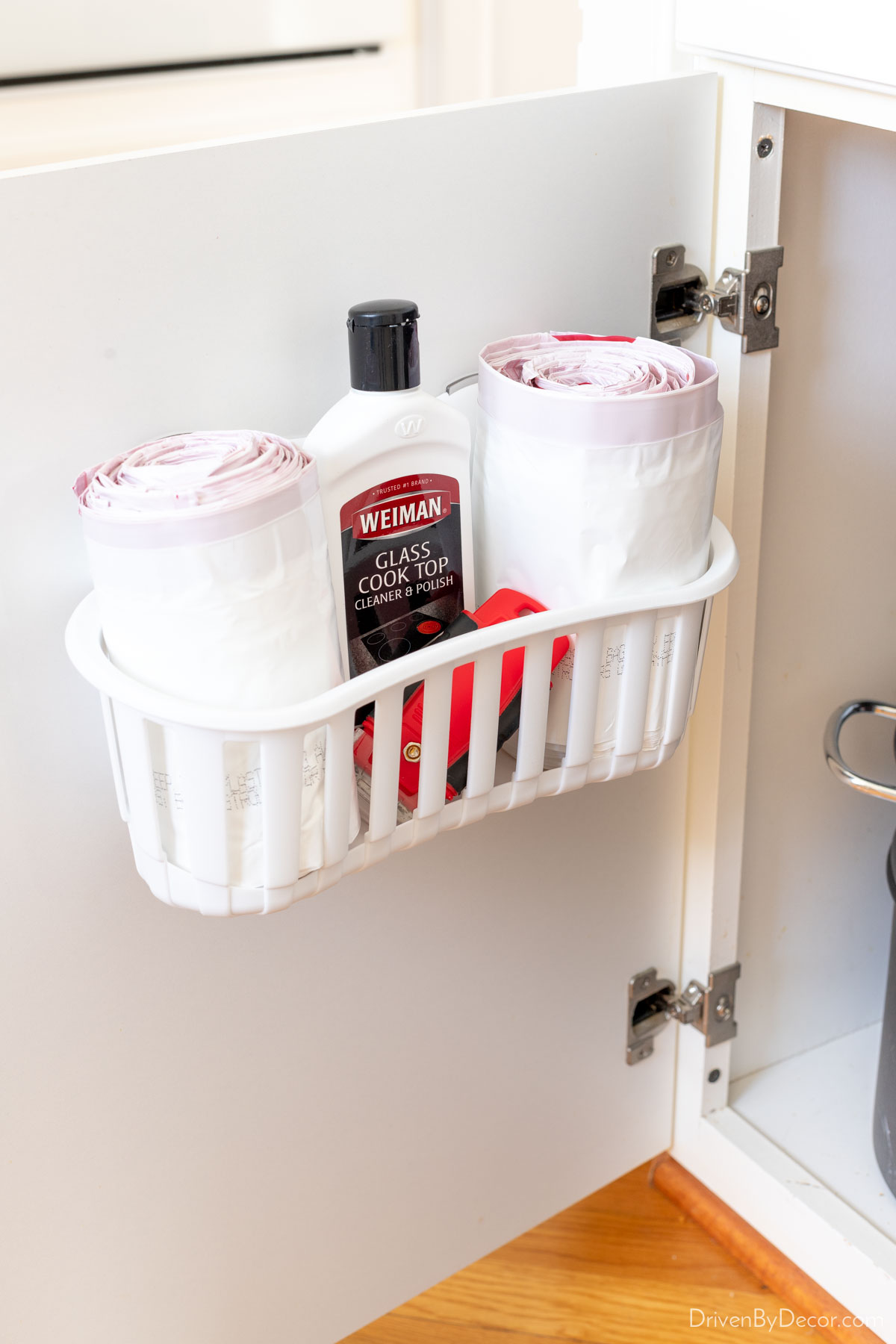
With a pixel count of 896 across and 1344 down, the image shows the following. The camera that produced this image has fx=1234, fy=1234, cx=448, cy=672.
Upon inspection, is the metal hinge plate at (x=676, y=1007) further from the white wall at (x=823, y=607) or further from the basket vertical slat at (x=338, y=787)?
the basket vertical slat at (x=338, y=787)

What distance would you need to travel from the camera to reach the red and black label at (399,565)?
522 millimetres

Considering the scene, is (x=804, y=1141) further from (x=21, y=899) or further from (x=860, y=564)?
(x=21, y=899)

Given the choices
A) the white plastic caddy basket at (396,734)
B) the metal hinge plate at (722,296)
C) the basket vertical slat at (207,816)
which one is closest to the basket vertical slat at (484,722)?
the white plastic caddy basket at (396,734)

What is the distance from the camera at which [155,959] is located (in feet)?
2.01

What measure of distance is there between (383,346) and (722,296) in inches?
8.7

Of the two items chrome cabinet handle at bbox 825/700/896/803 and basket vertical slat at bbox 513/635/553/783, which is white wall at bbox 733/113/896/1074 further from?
basket vertical slat at bbox 513/635/553/783

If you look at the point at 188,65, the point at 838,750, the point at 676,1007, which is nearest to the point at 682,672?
the point at 838,750

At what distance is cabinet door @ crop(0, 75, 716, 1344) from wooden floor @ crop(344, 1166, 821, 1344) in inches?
0.7

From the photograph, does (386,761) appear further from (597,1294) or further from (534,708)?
(597,1294)

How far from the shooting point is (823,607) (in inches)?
30.9

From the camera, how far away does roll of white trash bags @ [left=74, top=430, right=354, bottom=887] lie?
0.44m

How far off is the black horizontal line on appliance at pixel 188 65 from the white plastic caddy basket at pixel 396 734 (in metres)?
0.48

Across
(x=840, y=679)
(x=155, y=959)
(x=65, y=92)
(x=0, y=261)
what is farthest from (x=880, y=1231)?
(x=65, y=92)

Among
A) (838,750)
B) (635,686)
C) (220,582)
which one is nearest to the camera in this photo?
(220,582)
